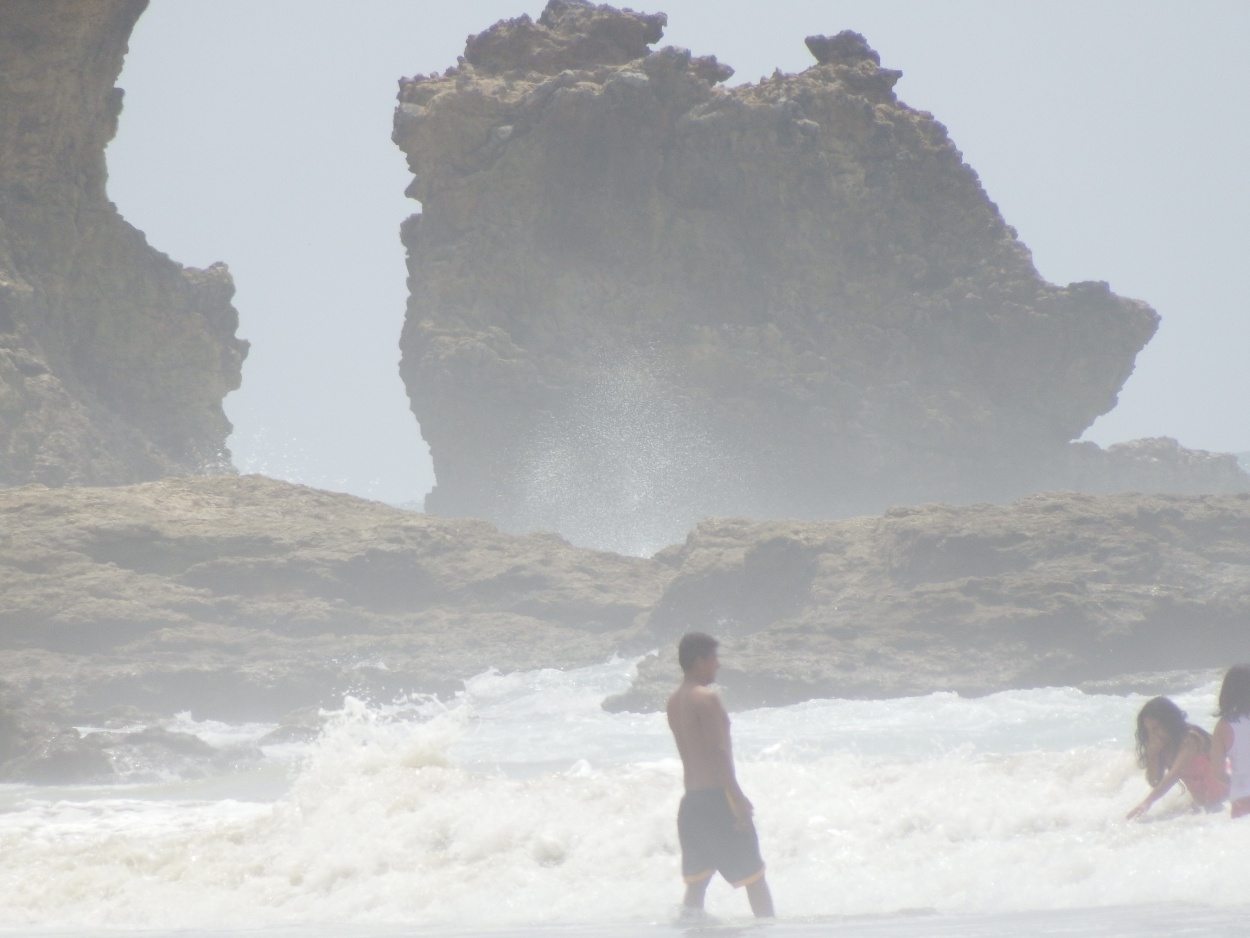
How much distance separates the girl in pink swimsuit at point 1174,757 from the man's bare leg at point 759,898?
1.87 metres

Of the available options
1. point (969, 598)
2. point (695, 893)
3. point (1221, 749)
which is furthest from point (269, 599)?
point (1221, 749)

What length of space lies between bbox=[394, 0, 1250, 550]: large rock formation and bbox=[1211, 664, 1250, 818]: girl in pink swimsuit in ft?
111

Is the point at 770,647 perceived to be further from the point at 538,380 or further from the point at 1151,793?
the point at 538,380

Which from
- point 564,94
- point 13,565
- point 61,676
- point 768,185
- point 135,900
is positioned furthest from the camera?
point 768,185

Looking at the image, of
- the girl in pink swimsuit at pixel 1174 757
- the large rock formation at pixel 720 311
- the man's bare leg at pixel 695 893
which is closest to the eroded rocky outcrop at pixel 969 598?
the girl in pink swimsuit at pixel 1174 757

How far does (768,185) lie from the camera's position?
39.8 meters

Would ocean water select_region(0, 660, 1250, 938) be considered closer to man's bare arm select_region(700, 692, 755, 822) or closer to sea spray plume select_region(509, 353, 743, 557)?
man's bare arm select_region(700, 692, 755, 822)

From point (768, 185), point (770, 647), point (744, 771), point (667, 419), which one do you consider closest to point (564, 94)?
point (768, 185)

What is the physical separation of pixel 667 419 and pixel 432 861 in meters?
35.2

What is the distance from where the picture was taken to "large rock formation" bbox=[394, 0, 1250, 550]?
1524 inches

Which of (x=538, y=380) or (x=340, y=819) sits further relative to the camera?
(x=538, y=380)

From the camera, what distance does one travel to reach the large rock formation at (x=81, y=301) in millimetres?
21625

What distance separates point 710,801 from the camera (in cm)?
473

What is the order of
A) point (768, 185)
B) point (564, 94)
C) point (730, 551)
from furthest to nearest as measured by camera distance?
1. point (768, 185)
2. point (564, 94)
3. point (730, 551)
